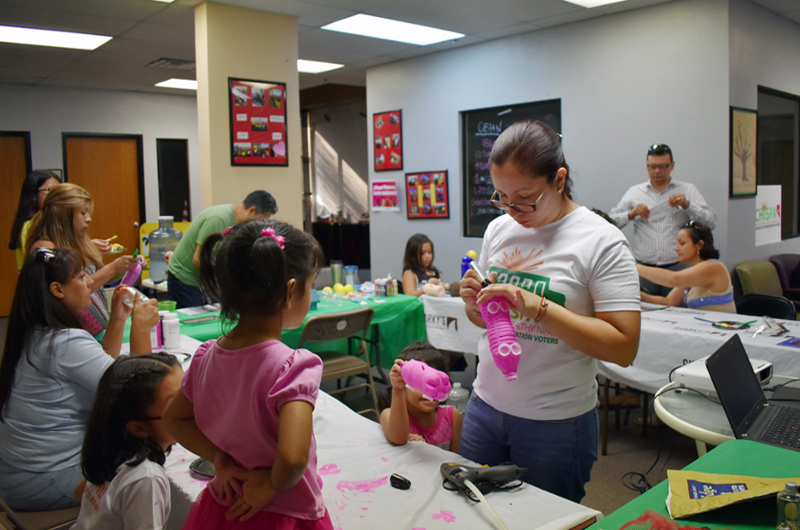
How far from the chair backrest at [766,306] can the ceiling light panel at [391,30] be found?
3.33 m

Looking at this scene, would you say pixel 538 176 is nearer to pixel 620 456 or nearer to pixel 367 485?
pixel 367 485

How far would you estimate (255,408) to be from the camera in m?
1.00

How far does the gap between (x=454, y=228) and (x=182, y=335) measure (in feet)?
11.4

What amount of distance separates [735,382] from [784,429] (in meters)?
0.16

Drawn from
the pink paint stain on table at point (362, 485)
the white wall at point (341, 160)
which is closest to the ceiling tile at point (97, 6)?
the pink paint stain on table at point (362, 485)

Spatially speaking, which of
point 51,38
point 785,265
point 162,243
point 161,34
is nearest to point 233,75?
point 161,34

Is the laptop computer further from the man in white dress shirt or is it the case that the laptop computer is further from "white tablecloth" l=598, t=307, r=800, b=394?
the man in white dress shirt

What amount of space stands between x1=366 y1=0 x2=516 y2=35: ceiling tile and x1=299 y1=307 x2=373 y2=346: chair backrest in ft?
7.81

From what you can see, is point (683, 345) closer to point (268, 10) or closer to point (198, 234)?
point (198, 234)

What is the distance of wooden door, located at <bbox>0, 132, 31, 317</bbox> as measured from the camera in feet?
23.6

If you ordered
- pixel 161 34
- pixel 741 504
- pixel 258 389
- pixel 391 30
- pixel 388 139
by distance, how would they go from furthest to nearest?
pixel 388 139, pixel 391 30, pixel 161 34, pixel 741 504, pixel 258 389

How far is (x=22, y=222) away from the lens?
3.47m

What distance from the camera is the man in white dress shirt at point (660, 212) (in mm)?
4188

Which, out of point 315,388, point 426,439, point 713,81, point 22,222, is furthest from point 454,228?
point 315,388
